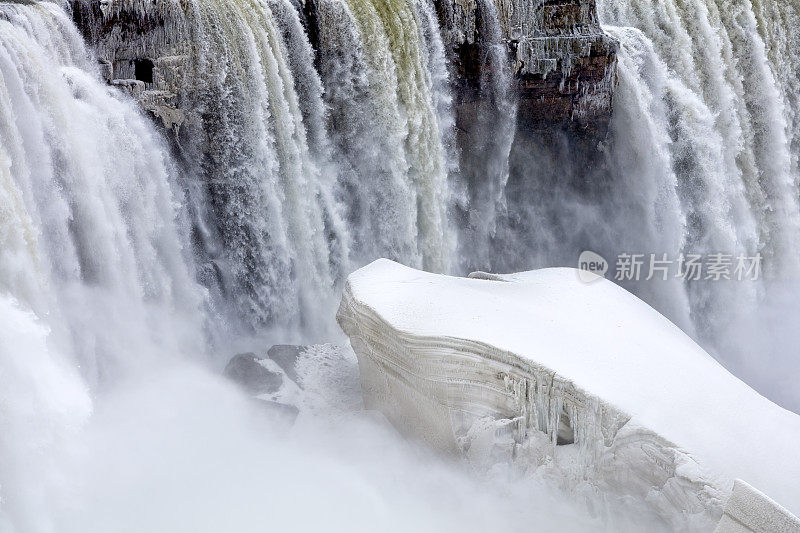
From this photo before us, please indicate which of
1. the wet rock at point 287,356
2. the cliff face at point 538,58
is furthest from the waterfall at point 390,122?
the wet rock at point 287,356

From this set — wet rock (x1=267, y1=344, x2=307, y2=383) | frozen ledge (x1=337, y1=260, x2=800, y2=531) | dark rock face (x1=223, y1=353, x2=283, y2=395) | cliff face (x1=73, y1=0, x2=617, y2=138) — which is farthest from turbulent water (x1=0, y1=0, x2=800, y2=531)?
frozen ledge (x1=337, y1=260, x2=800, y2=531)

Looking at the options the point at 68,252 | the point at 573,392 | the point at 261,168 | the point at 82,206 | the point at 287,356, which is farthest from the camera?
A: the point at 261,168

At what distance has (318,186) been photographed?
798 cm

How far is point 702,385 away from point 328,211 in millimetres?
4362

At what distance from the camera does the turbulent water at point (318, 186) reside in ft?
18.7

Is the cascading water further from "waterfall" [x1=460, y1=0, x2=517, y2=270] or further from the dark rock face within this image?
the dark rock face

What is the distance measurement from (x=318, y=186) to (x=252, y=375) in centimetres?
220

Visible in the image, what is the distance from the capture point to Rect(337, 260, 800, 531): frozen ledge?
13.8 ft

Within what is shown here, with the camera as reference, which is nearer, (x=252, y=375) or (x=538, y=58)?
(x=252, y=375)

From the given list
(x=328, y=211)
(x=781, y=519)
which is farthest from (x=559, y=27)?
(x=781, y=519)

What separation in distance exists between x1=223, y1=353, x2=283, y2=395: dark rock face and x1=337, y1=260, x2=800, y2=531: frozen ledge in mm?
900

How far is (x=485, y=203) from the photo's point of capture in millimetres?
9461

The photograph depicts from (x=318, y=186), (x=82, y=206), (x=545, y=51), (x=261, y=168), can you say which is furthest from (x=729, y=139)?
(x=82, y=206)

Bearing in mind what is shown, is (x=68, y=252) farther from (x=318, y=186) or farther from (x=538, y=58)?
(x=538, y=58)
